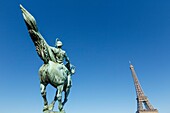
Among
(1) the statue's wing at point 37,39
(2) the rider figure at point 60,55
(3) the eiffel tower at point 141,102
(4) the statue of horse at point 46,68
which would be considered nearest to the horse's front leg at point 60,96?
(4) the statue of horse at point 46,68

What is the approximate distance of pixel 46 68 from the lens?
8.27 m

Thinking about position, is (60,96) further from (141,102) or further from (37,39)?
(141,102)

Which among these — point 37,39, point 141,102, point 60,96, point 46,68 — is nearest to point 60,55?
point 46,68

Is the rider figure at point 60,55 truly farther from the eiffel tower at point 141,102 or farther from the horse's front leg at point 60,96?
the eiffel tower at point 141,102

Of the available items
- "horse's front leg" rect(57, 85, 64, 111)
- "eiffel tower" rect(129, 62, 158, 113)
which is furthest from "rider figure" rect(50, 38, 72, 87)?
"eiffel tower" rect(129, 62, 158, 113)

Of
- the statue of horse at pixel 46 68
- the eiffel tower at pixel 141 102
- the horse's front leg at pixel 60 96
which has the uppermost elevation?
the eiffel tower at pixel 141 102

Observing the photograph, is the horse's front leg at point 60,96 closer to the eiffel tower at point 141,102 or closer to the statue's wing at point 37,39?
the statue's wing at point 37,39

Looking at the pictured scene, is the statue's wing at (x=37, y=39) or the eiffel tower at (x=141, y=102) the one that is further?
the eiffel tower at (x=141, y=102)

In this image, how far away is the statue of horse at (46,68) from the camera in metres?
8.16

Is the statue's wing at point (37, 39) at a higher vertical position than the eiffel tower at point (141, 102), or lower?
lower

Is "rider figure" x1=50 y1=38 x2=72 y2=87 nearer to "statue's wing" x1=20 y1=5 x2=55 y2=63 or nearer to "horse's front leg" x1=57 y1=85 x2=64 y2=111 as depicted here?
"statue's wing" x1=20 y1=5 x2=55 y2=63

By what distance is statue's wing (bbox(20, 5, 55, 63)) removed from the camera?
820cm

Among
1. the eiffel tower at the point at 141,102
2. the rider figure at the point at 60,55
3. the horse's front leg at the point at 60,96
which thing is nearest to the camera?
the horse's front leg at the point at 60,96

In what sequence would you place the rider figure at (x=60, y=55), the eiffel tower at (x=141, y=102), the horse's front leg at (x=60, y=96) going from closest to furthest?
the horse's front leg at (x=60, y=96), the rider figure at (x=60, y=55), the eiffel tower at (x=141, y=102)
